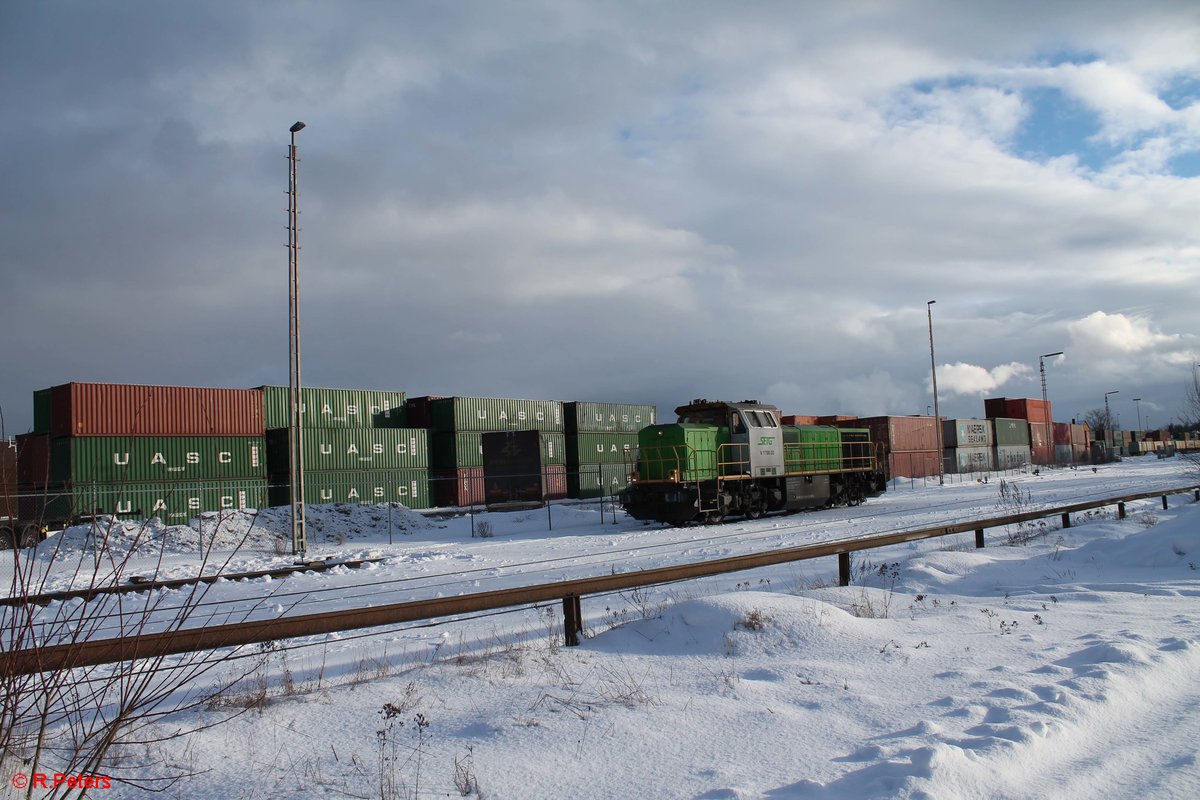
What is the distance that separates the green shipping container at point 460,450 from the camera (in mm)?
43156

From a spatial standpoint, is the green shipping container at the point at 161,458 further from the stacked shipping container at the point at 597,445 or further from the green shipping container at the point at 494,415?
the stacked shipping container at the point at 597,445

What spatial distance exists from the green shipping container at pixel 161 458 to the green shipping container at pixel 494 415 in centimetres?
1005

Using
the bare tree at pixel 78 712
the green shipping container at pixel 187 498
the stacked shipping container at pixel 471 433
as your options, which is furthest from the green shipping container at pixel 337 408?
the bare tree at pixel 78 712

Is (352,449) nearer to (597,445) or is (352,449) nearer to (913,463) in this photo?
(597,445)

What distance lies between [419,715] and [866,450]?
31.1 metres

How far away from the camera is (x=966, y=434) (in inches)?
2398

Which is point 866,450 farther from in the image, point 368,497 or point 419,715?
point 419,715

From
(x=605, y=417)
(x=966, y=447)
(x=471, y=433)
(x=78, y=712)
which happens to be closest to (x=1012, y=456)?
(x=966, y=447)

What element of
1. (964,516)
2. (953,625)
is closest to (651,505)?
(964,516)

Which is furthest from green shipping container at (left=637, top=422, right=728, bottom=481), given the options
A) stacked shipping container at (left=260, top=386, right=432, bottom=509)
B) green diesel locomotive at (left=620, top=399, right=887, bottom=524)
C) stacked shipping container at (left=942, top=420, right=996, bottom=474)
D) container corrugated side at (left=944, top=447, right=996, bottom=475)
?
stacked shipping container at (left=942, top=420, right=996, bottom=474)

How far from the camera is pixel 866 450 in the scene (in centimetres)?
3359

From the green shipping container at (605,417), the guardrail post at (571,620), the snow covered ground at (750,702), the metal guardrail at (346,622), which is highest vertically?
the green shipping container at (605,417)

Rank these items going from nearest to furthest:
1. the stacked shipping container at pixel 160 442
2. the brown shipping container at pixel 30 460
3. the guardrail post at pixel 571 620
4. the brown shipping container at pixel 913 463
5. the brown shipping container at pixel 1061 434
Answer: the brown shipping container at pixel 30 460, the guardrail post at pixel 571 620, the stacked shipping container at pixel 160 442, the brown shipping container at pixel 913 463, the brown shipping container at pixel 1061 434

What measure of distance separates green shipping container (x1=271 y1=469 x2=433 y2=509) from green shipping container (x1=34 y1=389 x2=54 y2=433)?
350 inches
